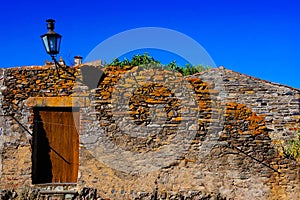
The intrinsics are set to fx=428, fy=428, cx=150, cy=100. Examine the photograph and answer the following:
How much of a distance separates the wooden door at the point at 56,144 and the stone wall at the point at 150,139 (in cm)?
22

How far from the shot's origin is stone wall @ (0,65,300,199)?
27.9 ft

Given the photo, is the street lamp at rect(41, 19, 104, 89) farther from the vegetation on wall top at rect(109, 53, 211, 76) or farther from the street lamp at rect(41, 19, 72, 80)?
the vegetation on wall top at rect(109, 53, 211, 76)

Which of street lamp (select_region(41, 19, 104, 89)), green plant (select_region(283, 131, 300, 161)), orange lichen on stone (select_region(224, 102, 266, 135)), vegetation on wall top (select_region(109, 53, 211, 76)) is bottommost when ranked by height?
green plant (select_region(283, 131, 300, 161))

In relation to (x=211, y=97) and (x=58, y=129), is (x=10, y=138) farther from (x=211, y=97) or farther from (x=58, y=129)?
(x=211, y=97)

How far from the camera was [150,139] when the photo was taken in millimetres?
8703

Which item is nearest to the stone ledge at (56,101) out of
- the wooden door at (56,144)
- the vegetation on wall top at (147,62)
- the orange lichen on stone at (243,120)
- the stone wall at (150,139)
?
the stone wall at (150,139)

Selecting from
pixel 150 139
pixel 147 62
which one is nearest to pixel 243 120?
pixel 150 139

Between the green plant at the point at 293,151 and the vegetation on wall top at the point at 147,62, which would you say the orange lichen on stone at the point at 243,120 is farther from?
the vegetation on wall top at the point at 147,62

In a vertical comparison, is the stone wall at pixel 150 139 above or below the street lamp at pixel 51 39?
below

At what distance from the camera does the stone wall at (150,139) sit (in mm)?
8508

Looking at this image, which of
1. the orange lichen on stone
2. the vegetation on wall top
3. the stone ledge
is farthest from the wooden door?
the vegetation on wall top

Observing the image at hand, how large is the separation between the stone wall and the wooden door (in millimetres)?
219

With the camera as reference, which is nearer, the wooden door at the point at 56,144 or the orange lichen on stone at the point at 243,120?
the orange lichen on stone at the point at 243,120

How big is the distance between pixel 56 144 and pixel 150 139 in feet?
6.81
